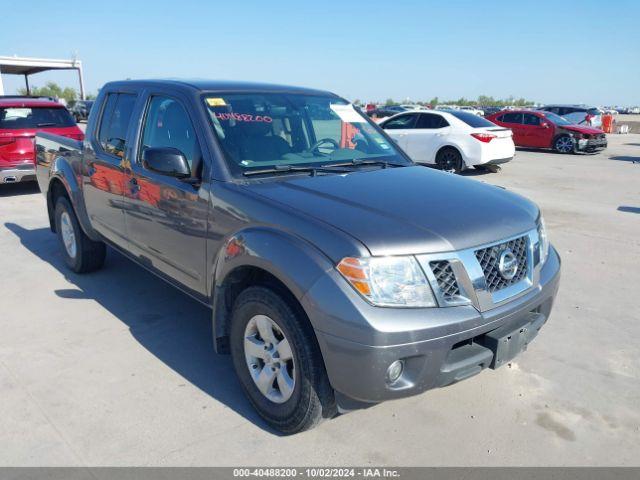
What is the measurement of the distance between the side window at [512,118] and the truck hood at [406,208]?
55.6 feet

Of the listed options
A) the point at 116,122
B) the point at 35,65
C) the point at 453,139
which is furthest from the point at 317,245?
the point at 35,65

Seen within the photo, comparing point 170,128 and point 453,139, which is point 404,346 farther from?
point 453,139

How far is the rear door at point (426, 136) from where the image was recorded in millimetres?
12695

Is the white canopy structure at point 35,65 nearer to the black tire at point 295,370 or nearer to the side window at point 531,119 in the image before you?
the side window at point 531,119

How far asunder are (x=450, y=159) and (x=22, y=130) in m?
9.07

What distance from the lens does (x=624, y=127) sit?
3141 cm

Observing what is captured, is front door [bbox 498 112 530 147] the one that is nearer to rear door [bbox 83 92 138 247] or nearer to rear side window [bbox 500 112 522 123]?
rear side window [bbox 500 112 522 123]

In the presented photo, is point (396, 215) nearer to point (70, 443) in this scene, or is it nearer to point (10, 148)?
point (70, 443)

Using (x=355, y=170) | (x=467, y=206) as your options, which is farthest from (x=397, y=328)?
(x=355, y=170)

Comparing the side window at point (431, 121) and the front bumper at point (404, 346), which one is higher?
the side window at point (431, 121)

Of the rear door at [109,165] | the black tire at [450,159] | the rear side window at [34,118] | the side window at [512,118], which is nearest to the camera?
the rear door at [109,165]

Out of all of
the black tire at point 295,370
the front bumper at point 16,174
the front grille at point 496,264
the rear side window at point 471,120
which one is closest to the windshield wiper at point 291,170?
the black tire at point 295,370

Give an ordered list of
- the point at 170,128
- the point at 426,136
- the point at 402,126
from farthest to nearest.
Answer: the point at 402,126, the point at 426,136, the point at 170,128

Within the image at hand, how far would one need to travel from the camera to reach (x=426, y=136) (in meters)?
12.9
